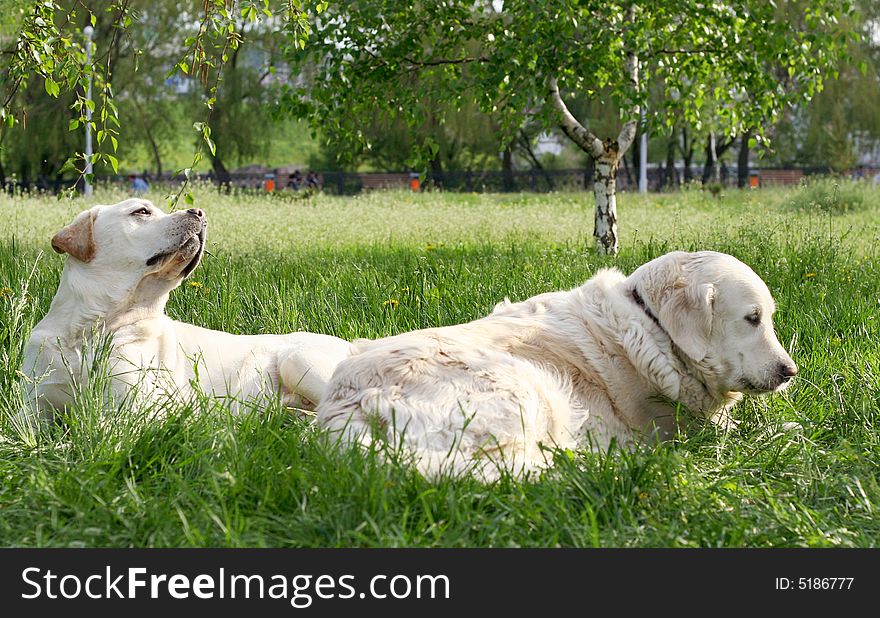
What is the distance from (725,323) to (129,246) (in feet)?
9.11

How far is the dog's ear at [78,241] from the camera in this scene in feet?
14.6

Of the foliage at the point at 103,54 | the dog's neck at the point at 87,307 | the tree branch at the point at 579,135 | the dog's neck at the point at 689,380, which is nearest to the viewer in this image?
the dog's neck at the point at 689,380

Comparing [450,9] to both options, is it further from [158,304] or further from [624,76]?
[158,304]

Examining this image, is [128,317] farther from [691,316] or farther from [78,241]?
[691,316]

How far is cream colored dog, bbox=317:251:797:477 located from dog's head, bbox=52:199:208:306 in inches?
41.8

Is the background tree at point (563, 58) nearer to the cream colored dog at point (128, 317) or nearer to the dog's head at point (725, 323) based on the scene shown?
the cream colored dog at point (128, 317)

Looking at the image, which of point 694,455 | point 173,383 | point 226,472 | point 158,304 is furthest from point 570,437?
point 158,304

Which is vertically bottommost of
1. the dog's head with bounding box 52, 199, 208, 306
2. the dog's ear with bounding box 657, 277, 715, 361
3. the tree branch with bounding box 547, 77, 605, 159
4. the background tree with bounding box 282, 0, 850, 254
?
the dog's ear with bounding box 657, 277, 715, 361

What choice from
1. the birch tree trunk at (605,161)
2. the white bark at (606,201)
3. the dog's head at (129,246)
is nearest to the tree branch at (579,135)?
the birch tree trunk at (605,161)

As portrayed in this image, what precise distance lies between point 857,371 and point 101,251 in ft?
12.5

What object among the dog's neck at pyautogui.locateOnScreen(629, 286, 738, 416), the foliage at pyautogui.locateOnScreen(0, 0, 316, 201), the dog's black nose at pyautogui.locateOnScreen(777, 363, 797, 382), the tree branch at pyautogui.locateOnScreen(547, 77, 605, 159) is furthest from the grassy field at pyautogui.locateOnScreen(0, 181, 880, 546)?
the tree branch at pyautogui.locateOnScreen(547, 77, 605, 159)

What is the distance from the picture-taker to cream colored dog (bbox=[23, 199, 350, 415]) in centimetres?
430

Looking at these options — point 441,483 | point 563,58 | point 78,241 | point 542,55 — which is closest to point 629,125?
point 563,58

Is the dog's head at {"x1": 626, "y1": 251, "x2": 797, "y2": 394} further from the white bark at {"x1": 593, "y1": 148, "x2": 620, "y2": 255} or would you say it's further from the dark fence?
the dark fence
